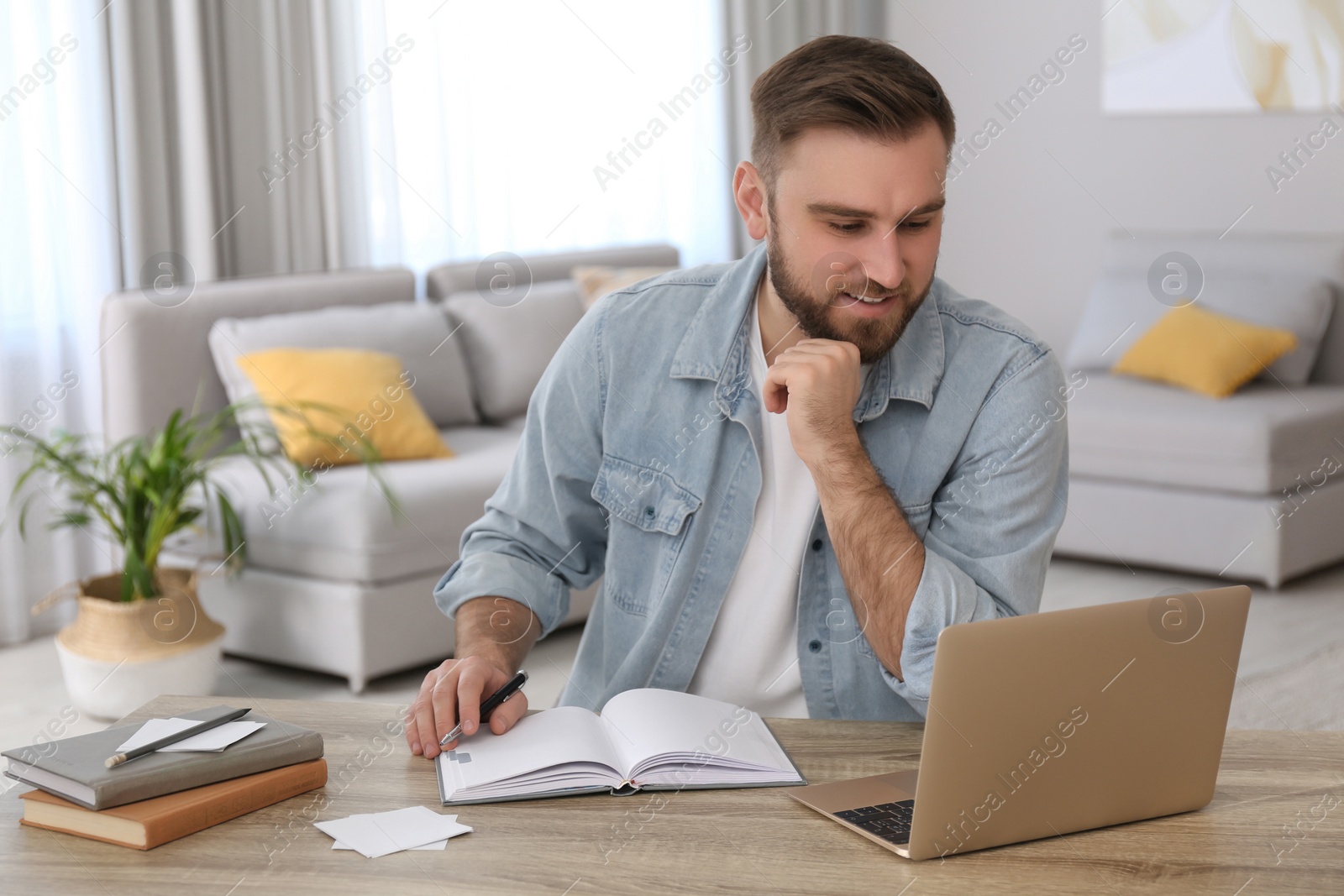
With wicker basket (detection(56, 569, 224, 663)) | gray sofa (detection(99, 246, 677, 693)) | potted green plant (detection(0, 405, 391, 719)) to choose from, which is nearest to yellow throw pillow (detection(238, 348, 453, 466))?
gray sofa (detection(99, 246, 677, 693))

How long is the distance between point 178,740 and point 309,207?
3.09m

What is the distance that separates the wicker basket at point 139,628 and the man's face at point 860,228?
6.08ft

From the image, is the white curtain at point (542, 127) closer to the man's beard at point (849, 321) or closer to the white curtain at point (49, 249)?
the white curtain at point (49, 249)

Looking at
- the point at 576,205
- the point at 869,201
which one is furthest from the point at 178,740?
the point at 576,205

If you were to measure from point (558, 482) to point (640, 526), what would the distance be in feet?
0.34

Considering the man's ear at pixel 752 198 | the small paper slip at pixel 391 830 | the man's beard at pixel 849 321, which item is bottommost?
the small paper slip at pixel 391 830

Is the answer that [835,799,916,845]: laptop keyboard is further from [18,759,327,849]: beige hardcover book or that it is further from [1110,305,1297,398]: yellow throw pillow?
[1110,305,1297,398]: yellow throw pillow

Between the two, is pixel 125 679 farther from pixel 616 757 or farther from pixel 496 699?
pixel 616 757

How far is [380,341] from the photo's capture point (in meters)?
3.44

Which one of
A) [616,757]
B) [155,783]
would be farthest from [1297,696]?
[155,783]

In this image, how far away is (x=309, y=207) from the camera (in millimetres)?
3920

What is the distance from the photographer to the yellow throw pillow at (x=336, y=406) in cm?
311

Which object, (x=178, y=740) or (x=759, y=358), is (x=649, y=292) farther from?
(x=178, y=740)

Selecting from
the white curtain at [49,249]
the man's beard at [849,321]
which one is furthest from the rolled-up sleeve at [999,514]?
the white curtain at [49,249]
